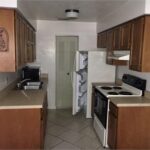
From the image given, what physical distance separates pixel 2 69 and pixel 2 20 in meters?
0.60

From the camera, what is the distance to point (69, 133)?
3809 millimetres

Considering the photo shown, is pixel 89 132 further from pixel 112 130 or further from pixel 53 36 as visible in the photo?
pixel 53 36

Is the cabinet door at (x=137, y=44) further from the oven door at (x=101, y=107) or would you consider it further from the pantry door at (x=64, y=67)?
the pantry door at (x=64, y=67)

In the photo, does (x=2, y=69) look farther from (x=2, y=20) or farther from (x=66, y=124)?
(x=66, y=124)

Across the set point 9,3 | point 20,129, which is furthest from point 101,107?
point 9,3

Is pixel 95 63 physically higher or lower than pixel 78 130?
higher

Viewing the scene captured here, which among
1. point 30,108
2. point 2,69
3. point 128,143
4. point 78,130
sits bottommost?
point 78,130

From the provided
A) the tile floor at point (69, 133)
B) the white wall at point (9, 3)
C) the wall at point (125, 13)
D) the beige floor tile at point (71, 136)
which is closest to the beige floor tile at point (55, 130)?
the tile floor at point (69, 133)

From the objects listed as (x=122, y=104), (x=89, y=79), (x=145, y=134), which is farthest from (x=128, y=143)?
(x=89, y=79)

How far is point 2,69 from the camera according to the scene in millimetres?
2416

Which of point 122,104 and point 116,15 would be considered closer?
point 122,104

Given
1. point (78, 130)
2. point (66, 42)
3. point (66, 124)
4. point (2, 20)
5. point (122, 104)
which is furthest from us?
point (66, 42)

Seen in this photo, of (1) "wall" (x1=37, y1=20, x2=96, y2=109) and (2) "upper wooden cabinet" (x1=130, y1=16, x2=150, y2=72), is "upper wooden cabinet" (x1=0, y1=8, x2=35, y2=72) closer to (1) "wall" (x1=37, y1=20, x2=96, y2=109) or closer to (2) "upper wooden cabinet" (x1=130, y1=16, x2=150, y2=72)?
(2) "upper wooden cabinet" (x1=130, y1=16, x2=150, y2=72)

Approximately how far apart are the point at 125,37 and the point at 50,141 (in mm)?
2224
